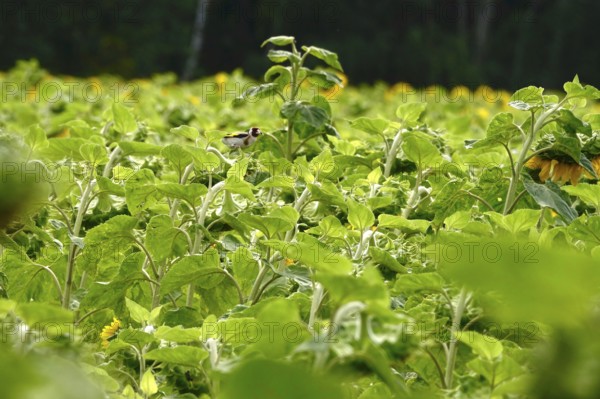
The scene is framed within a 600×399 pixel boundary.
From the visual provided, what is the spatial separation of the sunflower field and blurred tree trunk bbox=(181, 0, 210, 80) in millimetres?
17172

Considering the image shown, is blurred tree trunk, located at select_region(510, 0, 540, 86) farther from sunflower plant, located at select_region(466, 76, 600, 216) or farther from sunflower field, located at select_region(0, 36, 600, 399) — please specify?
sunflower plant, located at select_region(466, 76, 600, 216)

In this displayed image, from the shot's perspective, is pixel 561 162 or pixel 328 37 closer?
pixel 561 162

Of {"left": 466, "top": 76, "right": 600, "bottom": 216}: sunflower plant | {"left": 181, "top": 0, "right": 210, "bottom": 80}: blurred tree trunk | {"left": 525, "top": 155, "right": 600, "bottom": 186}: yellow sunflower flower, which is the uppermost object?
{"left": 466, "top": 76, "right": 600, "bottom": 216}: sunflower plant

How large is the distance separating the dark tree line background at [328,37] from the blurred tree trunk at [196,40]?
4cm

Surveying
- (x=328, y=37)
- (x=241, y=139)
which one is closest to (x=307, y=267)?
(x=241, y=139)

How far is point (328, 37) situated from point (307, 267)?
19.8 metres

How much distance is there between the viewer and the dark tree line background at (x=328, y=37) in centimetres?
1823

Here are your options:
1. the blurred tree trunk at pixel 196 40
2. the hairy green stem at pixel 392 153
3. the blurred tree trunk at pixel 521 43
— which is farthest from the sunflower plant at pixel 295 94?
the blurred tree trunk at pixel 521 43

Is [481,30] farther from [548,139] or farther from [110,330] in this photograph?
[110,330]

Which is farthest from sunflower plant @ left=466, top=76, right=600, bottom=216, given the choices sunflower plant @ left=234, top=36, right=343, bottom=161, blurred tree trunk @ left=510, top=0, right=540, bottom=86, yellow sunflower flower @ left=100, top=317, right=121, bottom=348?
blurred tree trunk @ left=510, top=0, right=540, bottom=86

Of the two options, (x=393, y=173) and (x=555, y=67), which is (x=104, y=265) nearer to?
(x=393, y=173)

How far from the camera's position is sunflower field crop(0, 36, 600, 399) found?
636 millimetres

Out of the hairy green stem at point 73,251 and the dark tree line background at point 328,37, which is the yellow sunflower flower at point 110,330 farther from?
the dark tree line background at point 328,37

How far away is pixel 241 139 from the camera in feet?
7.55
